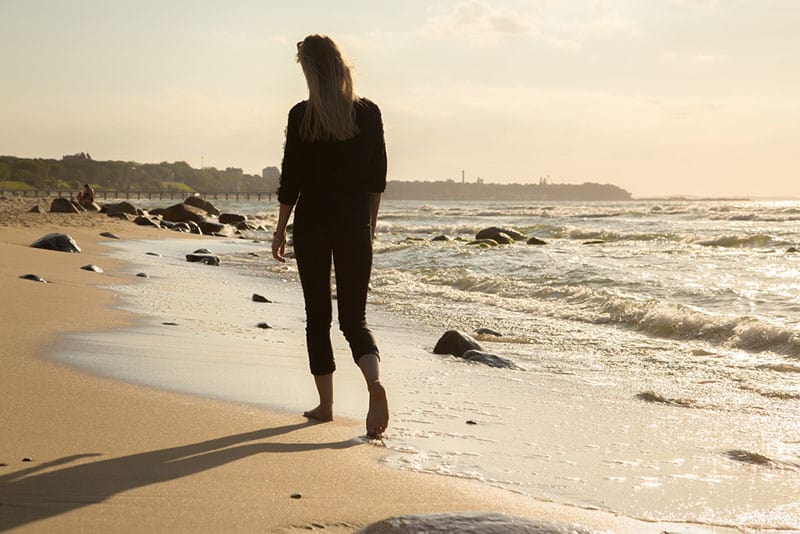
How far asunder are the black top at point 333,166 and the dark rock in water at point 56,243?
1192cm

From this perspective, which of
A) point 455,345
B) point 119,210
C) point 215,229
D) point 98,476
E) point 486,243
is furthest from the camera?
point 119,210

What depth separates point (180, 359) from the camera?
5344mm

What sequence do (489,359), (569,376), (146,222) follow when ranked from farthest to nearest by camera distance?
(146,222) → (489,359) → (569,376)

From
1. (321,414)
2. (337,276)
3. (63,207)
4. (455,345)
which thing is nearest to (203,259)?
(455,345)

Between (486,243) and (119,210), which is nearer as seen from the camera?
(486,243)

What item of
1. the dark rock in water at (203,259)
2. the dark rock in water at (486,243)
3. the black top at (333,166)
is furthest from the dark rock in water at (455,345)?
the dark rock in water at (486,243)

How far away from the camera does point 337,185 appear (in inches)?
154

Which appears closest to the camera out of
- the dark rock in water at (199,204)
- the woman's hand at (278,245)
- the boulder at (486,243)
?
the woman's hand at (278,245)

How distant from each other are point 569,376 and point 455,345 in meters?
1.05

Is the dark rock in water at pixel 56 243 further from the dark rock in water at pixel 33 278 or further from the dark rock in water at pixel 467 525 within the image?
the dark rock in water at pixel 467 525

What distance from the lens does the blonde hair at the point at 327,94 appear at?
3.86 metres

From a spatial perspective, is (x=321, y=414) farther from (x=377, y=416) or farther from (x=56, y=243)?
(x=56, y=243)

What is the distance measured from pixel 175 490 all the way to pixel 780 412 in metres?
3.67

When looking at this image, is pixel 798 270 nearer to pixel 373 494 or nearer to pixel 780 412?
pixel 780 412
